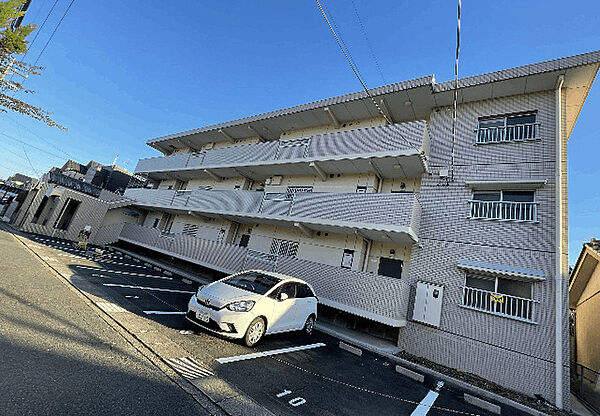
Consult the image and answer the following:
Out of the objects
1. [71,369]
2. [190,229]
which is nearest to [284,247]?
[190,229]

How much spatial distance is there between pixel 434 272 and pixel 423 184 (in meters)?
3.52

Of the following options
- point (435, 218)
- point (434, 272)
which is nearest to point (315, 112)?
point (435, 218)

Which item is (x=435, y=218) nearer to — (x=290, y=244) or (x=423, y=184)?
(x=423, y=184)

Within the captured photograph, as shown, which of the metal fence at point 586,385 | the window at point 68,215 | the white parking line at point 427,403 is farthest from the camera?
the window at point 68,215

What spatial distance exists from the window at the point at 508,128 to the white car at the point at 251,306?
913 centimetres

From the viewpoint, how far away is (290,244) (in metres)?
13.1

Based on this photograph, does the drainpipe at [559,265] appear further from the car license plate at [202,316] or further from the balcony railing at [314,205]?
the car license plate at [202,316]

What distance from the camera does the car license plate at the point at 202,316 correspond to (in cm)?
557

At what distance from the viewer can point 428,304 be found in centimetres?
889

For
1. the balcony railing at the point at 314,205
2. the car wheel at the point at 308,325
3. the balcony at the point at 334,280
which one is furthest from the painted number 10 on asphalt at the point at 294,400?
the balcony railing at the point at 314,205

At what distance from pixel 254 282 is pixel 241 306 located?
1.20m

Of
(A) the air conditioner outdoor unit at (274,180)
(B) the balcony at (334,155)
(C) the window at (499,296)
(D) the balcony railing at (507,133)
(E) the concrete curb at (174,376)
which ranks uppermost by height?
(D) the balcony railing at (507,133)

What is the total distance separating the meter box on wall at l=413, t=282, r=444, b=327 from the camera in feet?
28.6

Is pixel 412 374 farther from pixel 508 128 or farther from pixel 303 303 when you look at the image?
pixel 508 128
